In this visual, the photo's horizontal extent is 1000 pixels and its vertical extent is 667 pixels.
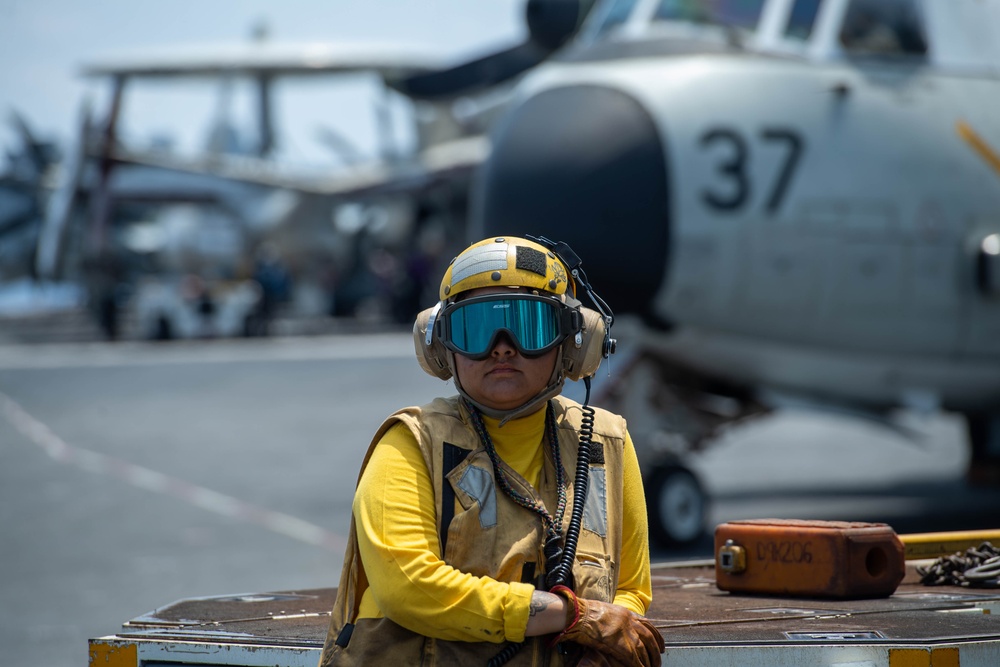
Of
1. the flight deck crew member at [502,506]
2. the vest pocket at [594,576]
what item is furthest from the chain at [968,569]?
the vest pocket at [594,576]

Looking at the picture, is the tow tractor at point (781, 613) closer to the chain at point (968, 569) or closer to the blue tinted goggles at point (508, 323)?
the chain at point (968, 569)

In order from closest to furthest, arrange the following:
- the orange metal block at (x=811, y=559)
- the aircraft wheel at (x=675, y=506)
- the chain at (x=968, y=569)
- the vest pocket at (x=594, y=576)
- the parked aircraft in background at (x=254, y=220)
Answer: the vest pocket at (x=594, y=576), the orange metal block at (x=811, y=559), the chain at (x=968, y=569), the aircraft wheel at (x=675, y=506), the parked aircraft in background at (x=254, y=220)

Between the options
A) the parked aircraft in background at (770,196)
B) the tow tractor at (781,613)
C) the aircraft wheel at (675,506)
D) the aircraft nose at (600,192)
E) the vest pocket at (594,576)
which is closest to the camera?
the vest pocket at (594,576)

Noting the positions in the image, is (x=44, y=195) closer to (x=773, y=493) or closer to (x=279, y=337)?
(x=279, y=337)

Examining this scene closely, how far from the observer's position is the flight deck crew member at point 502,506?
223 cm

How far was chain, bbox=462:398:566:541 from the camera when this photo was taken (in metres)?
2.36

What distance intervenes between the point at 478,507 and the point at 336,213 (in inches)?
1423

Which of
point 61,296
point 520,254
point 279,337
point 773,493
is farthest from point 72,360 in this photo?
point 61,296

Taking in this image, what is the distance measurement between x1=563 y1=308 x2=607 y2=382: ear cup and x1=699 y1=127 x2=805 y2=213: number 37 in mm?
4960

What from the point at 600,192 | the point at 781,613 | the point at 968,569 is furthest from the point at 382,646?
the point at 600,192

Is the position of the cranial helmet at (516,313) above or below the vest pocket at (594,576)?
above

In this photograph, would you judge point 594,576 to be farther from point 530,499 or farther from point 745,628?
point 745,628

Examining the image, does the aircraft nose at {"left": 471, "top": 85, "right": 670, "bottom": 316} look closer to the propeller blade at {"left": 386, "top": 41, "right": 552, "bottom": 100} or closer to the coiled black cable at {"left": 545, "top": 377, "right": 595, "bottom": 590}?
the propeller blade at {"left": 386, "top": 41, "right": 552, "bottom": 100}

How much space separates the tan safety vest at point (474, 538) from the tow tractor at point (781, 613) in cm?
34
